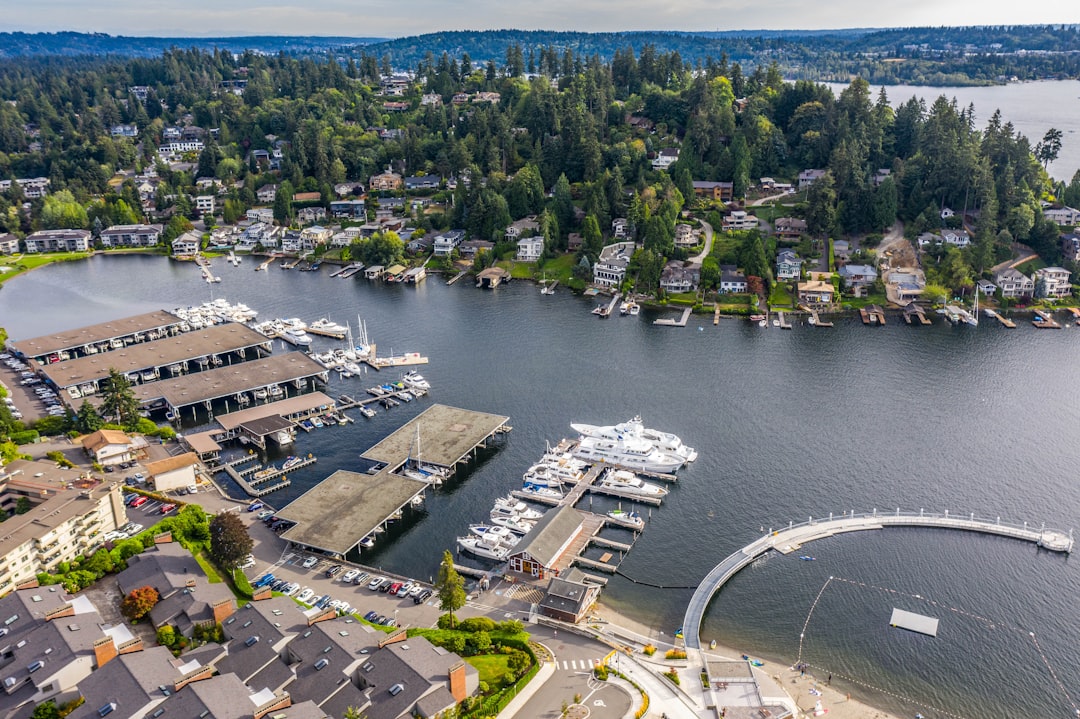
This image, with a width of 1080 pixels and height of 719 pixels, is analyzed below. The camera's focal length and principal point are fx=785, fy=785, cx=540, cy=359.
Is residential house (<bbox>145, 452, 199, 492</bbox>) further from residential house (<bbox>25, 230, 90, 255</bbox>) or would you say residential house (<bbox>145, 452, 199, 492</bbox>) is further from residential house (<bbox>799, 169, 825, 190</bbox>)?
residential house (<bbox>799, 169, 825, 190</bbox>)

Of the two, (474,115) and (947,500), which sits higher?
(474,115)

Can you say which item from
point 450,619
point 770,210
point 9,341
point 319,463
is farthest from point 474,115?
point 450,619

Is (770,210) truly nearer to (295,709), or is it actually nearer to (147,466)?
(147,466)

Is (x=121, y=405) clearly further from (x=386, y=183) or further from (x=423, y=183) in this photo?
(x=386, y=183)

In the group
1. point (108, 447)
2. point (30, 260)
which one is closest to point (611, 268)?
point (108, 447)

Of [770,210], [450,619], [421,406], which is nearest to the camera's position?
[450,619]

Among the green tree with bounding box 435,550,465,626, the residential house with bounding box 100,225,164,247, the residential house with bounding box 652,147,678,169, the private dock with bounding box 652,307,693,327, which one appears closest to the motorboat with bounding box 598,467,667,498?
the green tree with bounding box 435,550,465,626
